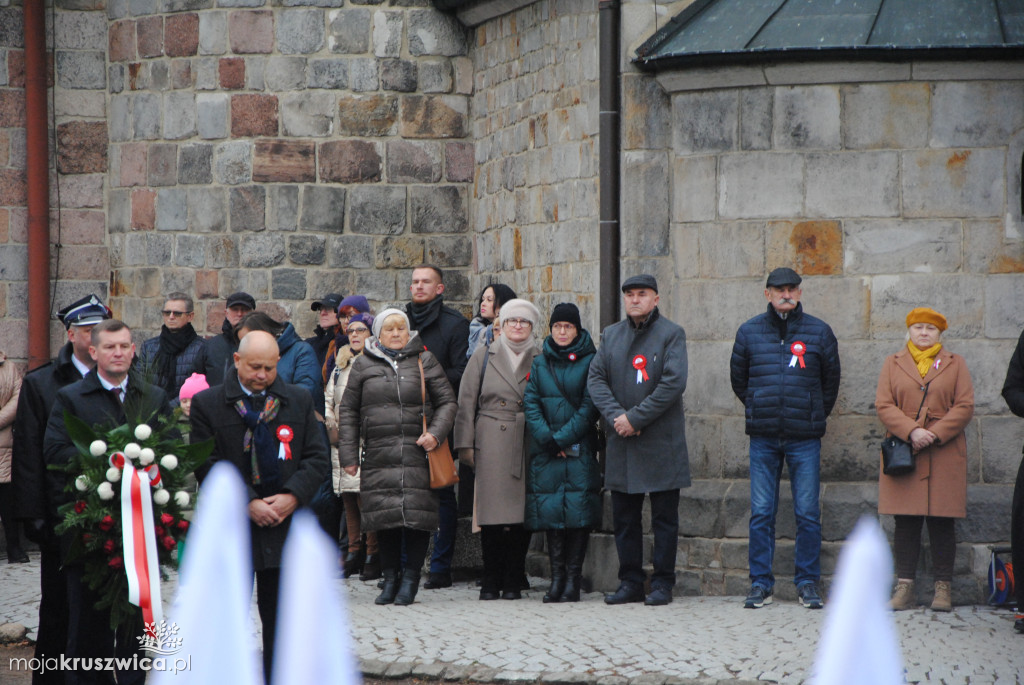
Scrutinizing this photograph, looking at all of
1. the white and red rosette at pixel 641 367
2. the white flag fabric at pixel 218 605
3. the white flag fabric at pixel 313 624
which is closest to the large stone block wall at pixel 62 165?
the white and red rosette at pixel 641 367

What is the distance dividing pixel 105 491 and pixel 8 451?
209 inches

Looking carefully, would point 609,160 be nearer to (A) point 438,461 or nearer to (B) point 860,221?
(B) point 860,221

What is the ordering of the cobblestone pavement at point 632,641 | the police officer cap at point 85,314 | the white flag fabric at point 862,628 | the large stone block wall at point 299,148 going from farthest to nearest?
1. the large stone block wall at point 299,148
2. the cobblestone pavement at point 632,641
3. the police officer cap at point 85,314
4. the white flag fabric at point 862,628

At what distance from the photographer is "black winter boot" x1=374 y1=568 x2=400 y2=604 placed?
26.1 ft

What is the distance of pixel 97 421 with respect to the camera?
18.0 feet

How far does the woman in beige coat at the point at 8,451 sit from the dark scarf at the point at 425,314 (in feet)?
10.00

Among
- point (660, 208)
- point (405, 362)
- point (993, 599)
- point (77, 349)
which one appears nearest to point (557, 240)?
point (660, 208)

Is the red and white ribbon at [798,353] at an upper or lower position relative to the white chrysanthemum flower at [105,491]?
upper

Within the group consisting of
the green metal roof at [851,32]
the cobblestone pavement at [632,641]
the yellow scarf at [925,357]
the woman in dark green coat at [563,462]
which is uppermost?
the green metal roof at [851,32]

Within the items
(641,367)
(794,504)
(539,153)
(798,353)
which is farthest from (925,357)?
(539,153)

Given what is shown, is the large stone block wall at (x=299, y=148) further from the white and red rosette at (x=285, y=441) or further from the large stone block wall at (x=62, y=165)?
the white and red rosette at (x=285, y=441)

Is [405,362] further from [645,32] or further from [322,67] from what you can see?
[322,67]

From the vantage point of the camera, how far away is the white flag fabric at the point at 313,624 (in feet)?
5.75

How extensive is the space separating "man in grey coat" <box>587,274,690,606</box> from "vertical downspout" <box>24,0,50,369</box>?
533cm
